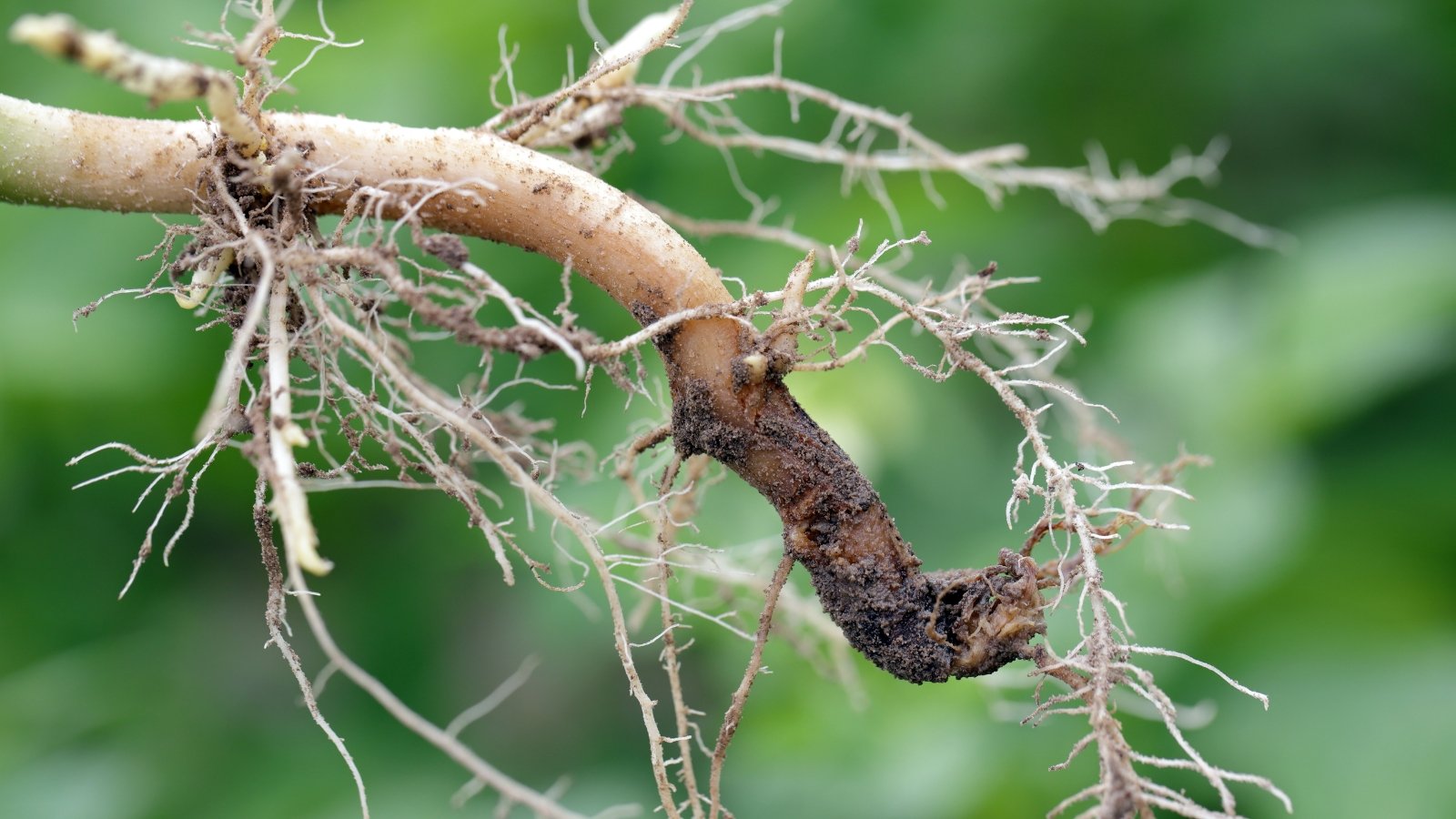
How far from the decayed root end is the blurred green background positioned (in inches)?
24.3

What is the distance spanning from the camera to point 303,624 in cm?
194

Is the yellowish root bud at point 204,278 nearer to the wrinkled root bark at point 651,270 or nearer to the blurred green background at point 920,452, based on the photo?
the wrinkled root bark at point 651,270

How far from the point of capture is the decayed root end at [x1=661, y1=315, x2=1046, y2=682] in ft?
2.13

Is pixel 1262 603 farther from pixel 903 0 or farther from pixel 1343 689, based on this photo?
pixel 903 0

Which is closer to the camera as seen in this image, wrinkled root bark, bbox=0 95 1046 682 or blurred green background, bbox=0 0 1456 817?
wrinkled root bark, bbox=0 95 1046 682

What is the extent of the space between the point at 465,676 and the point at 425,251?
4.97ft

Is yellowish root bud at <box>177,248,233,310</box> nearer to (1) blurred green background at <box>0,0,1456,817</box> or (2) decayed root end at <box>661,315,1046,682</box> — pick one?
(2) decayed root end at <box>661,315,1046,682</box>

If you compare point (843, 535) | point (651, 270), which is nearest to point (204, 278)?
point (651, 270)

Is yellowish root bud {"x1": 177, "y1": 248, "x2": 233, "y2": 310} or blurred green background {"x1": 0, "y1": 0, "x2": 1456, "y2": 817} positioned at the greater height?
blurred green background {"x1": 0, "y1": 0, "x2": 1456, "y2": 817}

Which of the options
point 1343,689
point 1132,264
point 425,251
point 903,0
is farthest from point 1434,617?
point 425,251

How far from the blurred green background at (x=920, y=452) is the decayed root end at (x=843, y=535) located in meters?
0.62

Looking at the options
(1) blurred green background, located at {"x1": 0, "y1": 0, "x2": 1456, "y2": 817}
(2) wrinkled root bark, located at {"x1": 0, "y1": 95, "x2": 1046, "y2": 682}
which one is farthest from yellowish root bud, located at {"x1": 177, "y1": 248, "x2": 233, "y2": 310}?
(1) blurred green background, located at {"x1": 0, "y1": 0, "x2": 1456, "y2": 817}

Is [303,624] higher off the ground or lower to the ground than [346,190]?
higher

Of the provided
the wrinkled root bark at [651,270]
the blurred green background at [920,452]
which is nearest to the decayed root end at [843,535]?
the wrinkled root bark at [651,270]
